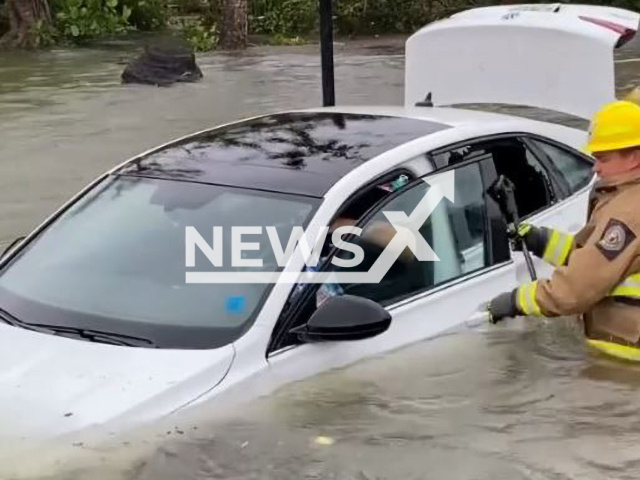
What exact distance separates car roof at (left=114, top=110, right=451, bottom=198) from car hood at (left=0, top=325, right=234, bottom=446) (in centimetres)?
87

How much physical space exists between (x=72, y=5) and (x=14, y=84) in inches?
321

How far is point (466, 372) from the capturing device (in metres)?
4.34

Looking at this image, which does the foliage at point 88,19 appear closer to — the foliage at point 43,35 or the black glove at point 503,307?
the foliage at point 43,35

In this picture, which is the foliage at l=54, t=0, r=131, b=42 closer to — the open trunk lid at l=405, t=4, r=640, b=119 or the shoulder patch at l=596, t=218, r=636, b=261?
the open trunk lid at l=405, t=4, r=640, b=119

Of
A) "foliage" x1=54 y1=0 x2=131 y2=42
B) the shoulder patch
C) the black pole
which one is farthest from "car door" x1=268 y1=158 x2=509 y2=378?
"foliage" x1=54 y1=0 x2=131 y2=42

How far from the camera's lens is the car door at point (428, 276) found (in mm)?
3850

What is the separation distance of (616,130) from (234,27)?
19.8 metres

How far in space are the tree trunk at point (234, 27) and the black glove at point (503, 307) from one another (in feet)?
64.1

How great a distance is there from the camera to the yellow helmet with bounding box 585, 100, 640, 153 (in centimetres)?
405

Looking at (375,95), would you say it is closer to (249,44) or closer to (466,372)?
(249,44)

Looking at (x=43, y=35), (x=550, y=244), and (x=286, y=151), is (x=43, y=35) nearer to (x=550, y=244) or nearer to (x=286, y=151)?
(x=286, y=151)

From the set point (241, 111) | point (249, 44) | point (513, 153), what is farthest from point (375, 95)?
point (513, 153)

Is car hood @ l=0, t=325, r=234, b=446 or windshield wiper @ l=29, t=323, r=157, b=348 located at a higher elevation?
windshield wiper @ l=29, t=323, r=157, b=348

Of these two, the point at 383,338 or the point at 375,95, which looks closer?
the point at 383,338
